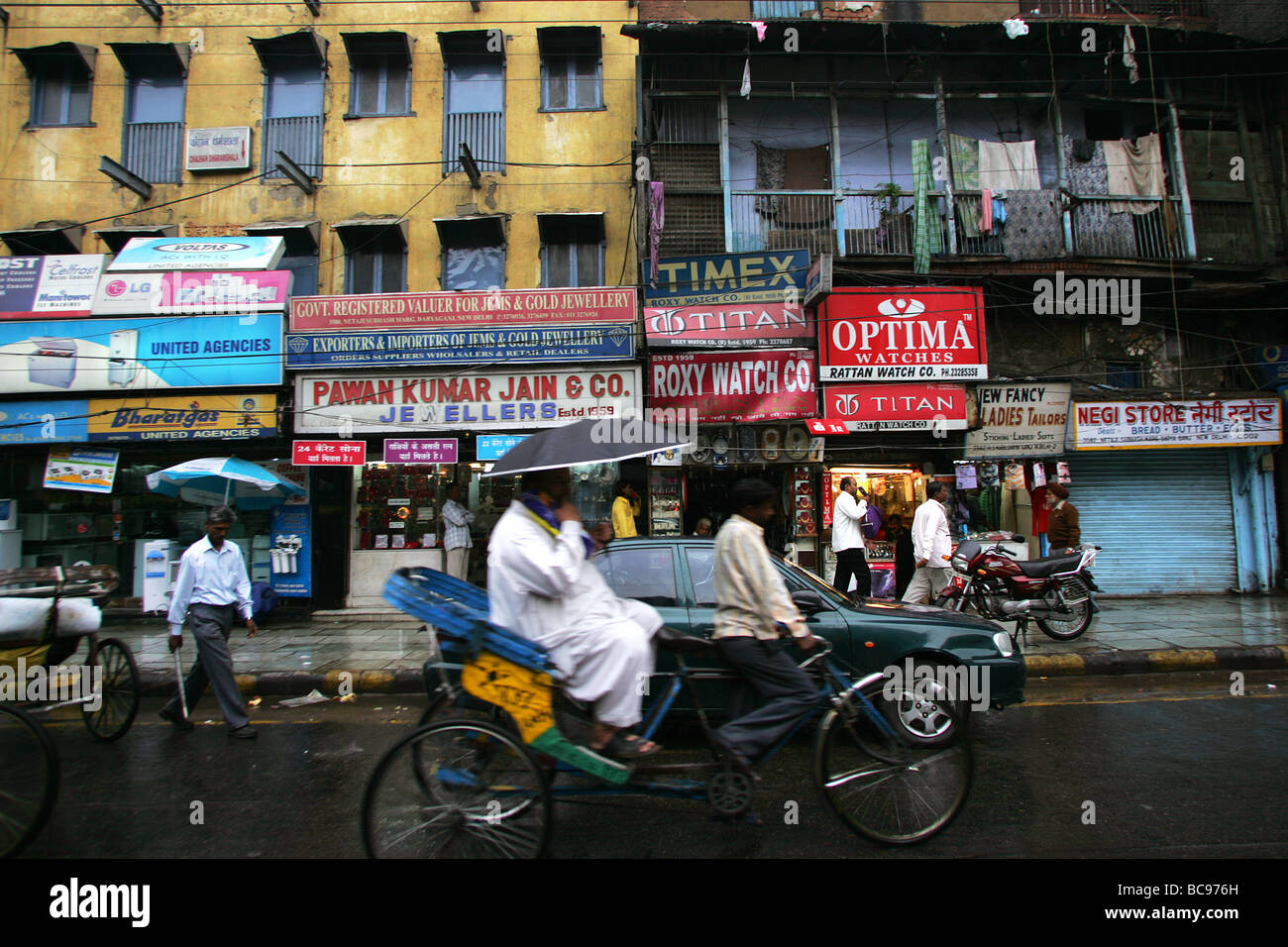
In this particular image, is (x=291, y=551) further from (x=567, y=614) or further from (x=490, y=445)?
(x=567, y=614)

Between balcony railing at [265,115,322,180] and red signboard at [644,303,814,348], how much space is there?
6654mm

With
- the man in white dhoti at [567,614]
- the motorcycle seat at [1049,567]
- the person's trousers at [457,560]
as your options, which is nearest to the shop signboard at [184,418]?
the person's trousers at [457,560]

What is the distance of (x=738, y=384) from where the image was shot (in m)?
10.8

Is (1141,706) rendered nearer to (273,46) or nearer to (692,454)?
(692,454)

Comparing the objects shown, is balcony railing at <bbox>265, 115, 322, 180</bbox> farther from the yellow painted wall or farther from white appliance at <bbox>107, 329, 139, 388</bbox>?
white appliance at <bbox>107, 329, 139, 388</bbox>

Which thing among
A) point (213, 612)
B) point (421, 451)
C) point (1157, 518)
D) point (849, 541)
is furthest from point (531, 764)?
point (1157, 518)

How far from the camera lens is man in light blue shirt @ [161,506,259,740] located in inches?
205

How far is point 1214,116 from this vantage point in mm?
11703

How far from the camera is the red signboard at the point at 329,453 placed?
1030cm

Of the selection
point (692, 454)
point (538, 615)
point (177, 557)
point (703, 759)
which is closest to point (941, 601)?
point (692, 454)

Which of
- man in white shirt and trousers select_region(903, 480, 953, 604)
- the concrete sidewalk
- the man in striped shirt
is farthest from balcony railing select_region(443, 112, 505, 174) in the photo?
the man in striped shirt

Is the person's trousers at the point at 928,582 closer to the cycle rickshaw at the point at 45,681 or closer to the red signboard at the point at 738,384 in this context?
the red signboard at the point at 738,384

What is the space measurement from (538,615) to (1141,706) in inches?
208

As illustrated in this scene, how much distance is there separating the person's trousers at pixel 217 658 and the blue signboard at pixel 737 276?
738 centimetres
